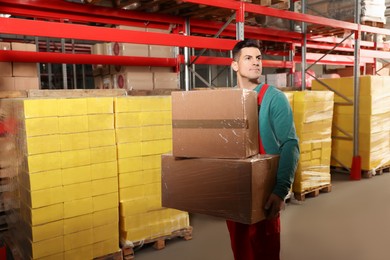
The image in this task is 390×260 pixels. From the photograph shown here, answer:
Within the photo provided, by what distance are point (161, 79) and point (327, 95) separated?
3104mm

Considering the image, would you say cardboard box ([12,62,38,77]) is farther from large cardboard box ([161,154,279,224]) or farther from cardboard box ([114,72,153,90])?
large cardboard box ([161,154,279,224])

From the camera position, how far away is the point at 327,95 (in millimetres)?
6754

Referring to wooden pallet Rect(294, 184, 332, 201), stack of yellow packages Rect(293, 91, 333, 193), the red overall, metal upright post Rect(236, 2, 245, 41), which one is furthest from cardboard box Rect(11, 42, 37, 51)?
wooden pallet Rect(294, 184, 332, 201)

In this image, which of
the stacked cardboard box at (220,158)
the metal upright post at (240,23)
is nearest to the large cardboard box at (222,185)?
the stacked cardboard box at (220,158)

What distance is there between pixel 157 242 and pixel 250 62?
2835 millimetres

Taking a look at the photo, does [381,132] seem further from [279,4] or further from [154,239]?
[154,239]

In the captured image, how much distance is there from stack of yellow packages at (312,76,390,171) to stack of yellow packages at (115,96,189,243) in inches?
206

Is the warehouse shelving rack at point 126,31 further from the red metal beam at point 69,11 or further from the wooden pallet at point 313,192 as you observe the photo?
the wooden pallet at point 313,192

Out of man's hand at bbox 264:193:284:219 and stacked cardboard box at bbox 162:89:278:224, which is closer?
stacked cardboard box at bbox 162:89:278:224

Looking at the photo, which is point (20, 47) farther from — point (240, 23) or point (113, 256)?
point (113, 256)

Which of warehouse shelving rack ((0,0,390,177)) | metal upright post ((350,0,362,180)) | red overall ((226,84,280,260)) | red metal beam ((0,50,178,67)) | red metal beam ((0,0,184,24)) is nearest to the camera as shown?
red overall ((226,84,280,260))

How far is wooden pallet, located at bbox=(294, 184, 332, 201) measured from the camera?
6.34m

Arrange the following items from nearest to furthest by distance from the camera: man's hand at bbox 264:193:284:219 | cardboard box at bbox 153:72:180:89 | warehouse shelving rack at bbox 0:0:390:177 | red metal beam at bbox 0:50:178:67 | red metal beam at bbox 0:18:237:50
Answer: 1. man's hand at bbox 264:193:284:219
2. red metal beam at bbox 0:18:237:50
3. warehouse shelving rack at bbox 0:0:390:177
4. red metal beam at bbox 0:50:178:67
5. cardboard box at bbox 153:72:180:89

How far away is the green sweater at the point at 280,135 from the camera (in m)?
2.46
